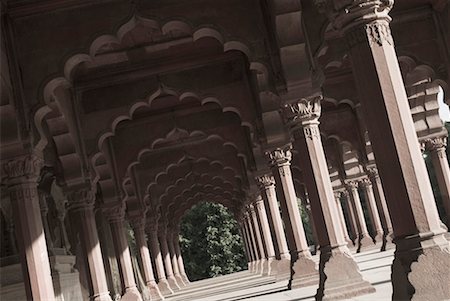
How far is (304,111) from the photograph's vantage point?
40.4ft

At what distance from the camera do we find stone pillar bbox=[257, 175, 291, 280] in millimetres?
20562

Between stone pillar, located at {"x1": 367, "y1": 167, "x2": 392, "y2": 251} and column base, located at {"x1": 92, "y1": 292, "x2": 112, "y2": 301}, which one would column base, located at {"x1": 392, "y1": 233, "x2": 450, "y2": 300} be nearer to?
column base, located at {"x1": 92, "y1": 292, "x2": 112, "y2": 301}

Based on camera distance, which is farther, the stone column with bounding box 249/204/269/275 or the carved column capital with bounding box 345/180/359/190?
the carved column capital with bounding box 345/180/359/190

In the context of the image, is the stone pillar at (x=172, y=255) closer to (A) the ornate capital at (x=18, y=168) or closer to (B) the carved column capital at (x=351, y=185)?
(B) the carved column capital at (x=351, y=185)

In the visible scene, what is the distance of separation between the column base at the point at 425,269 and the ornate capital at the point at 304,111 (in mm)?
5854

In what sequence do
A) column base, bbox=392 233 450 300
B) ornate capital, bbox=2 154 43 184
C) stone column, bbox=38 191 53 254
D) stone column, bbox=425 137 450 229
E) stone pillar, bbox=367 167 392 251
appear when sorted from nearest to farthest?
column base, bbox=392 233 450 300
ornate capital, bbox=2 154 43 184
stone column, bbox=38 191 53 254
stone column, bbox=425 137 450 229
stone pillar, bbox=367 167 392 251

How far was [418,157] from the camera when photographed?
6.79m

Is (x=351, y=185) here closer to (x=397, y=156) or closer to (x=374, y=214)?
(x=374, y=214)

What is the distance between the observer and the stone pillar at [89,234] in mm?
16281

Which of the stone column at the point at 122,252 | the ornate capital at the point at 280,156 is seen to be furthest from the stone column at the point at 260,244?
the ornate capital at the point at 280,156

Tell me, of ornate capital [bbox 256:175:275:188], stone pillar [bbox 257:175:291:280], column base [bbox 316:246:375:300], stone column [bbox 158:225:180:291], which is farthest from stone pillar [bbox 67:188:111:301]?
stone column [bbox 158:225:180:291]

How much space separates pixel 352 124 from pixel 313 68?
1323 cm

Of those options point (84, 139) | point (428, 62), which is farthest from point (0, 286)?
point (428, 62)

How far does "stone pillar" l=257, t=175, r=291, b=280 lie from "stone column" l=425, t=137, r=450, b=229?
5954 mm
